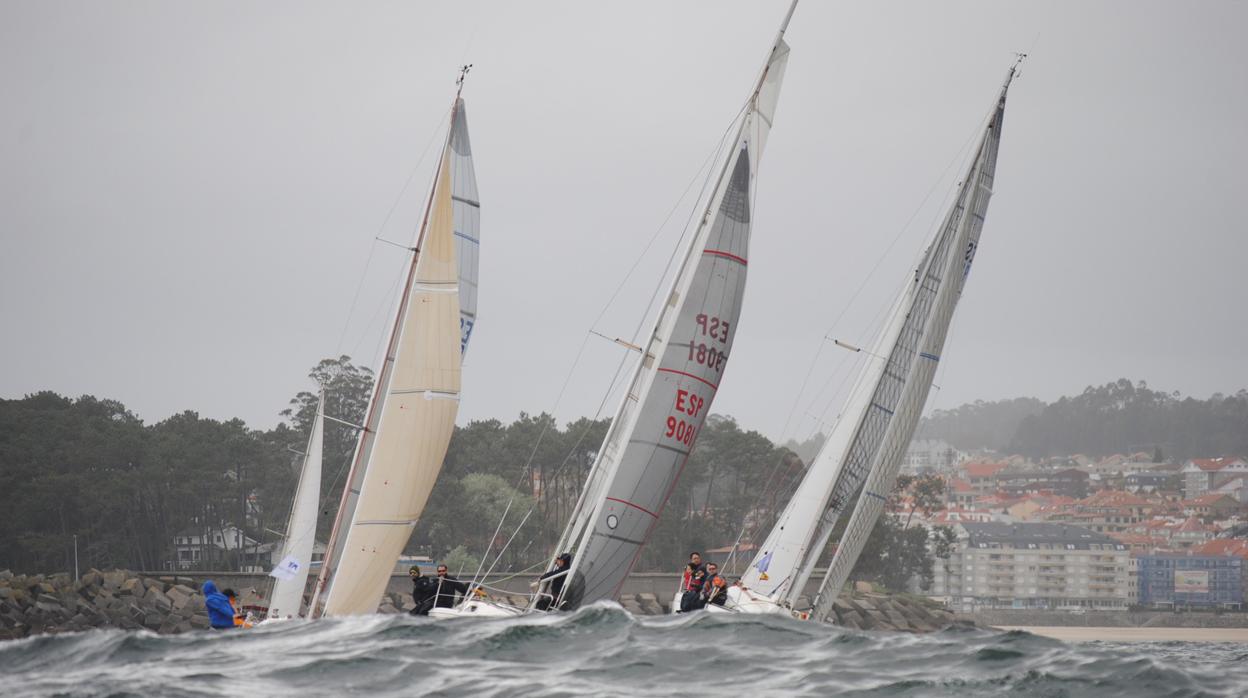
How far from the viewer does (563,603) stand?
20.3 m

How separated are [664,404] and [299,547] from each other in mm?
6763

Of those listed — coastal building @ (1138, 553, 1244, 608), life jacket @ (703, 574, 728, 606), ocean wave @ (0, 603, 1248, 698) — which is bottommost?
ocean wave @ (0, 603, 1248, 698)

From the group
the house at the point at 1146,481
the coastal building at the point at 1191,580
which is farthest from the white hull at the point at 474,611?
the house at the point at 1146,481

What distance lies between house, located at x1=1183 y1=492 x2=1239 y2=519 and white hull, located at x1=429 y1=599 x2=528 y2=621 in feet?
418

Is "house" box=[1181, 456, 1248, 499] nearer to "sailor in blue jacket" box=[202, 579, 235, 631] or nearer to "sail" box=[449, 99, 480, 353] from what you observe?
"sail" box=[449, 99, 480, 353]

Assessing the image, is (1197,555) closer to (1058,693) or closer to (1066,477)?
(1066,477)

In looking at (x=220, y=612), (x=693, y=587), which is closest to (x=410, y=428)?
(x=693, y=587)

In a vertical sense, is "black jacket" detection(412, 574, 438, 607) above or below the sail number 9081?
below

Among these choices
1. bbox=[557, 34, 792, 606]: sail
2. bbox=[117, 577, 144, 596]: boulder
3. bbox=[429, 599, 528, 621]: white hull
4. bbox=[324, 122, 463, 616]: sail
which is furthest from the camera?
bbox=[117, 577, 144, 596]: boulder

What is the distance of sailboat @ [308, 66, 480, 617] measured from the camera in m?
22.0

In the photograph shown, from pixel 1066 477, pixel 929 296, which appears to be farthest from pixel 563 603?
pixel 1066 477

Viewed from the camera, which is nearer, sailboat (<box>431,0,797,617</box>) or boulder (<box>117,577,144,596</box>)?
sailboat (<box>431,0,797,617</box>)

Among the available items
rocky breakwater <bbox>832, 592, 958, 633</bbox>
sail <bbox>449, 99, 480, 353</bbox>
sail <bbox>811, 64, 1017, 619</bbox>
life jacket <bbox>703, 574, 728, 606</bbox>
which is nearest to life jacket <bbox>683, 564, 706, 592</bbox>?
life jacket <bbox>703, 574, 728, 606</bbox>

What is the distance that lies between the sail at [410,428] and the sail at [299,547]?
134cm
